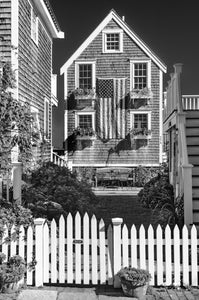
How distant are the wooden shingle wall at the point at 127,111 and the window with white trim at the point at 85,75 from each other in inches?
9.6

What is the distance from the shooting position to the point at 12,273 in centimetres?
511

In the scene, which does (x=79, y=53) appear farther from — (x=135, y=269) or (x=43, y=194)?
(x=135, y=269)

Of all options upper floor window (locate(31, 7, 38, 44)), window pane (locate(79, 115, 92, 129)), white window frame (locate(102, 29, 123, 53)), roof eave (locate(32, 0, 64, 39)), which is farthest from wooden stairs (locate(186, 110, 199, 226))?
white window frame (locate(102, 29, 123, 53))

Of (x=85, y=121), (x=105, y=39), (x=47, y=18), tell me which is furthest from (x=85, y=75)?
(x=47, y=18)

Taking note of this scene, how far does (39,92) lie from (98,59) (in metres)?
8.38

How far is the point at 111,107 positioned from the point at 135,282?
18.5 metres

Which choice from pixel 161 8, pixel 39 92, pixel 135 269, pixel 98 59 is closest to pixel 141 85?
pixel 98 59

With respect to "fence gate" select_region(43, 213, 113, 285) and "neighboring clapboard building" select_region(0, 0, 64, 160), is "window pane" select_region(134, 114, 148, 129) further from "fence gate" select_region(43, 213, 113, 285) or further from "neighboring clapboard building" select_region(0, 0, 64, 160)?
"fence gate" select_region(43, 213, 113, 285)

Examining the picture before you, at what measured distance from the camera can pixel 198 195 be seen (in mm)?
7855

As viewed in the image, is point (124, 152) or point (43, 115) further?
point (124, 152)

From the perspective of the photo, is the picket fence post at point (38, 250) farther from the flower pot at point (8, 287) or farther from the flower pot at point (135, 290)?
the flower pot at point (135, 290)

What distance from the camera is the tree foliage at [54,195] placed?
26.8ft

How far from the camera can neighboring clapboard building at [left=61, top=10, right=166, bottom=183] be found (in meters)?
22.7

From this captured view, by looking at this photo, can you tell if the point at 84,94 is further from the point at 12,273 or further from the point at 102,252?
the point at 12,273
